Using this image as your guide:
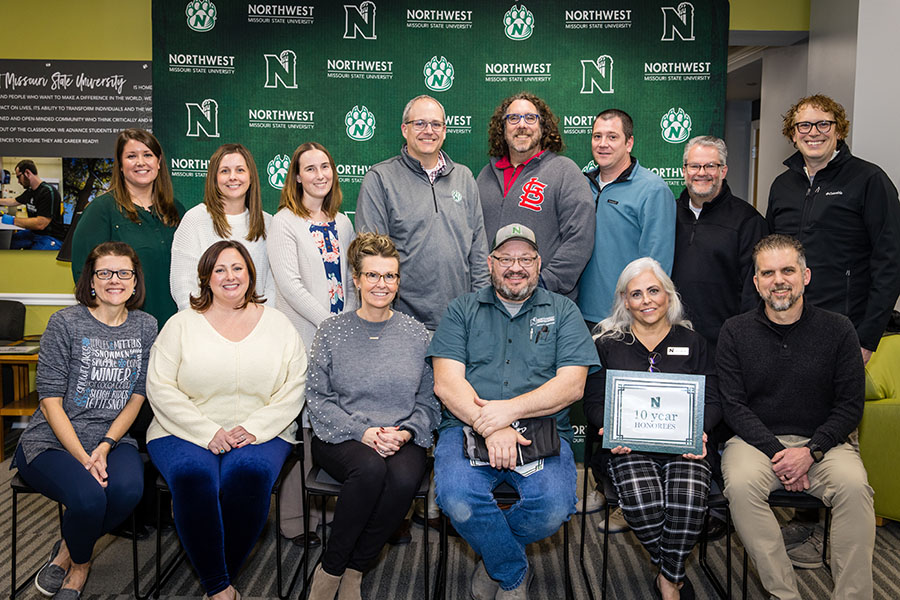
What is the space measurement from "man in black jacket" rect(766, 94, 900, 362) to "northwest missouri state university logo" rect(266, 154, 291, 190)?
318cm

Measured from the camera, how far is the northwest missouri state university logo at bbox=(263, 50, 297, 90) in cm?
476

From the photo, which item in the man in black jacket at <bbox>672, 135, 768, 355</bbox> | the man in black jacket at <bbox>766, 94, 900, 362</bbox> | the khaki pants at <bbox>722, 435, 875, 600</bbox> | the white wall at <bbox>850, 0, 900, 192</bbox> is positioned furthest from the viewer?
the white wall at <bbox>850, 0, 900, 192</bbox>

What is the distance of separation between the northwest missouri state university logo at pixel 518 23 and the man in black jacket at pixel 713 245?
1.86m

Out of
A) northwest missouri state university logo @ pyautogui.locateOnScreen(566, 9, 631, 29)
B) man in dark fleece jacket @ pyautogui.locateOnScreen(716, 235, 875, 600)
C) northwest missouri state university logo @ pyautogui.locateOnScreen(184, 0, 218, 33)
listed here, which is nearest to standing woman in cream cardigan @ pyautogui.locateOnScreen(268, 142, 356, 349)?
man in dark fleece jacket @ pyautogui.locateOnScreen(716, 235, 875, 600)

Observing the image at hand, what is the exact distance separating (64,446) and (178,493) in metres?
0.56

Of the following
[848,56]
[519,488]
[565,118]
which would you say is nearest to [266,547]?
[519,488]

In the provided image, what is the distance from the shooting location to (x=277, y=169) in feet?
15.9

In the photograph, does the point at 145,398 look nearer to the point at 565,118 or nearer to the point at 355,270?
the point at 355,270

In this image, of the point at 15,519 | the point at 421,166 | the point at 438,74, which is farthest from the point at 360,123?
the point at 15,519

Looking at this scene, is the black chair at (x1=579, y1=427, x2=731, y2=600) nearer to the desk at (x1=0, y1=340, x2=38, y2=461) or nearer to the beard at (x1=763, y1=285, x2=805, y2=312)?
the beard at (x1=763, y1=285, x2=805, y2=312)

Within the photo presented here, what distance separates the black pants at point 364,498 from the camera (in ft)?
8.45

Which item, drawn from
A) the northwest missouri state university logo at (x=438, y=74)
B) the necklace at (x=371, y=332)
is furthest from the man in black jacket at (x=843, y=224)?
the northwest missouri state university logo at (x=438, y=74)

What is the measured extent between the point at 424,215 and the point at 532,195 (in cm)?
55

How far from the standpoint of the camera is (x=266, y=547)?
3.29m
